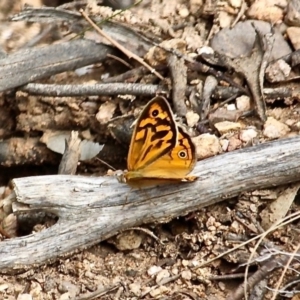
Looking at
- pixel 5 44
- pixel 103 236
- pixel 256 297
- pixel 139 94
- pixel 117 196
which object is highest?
pixel 5 44

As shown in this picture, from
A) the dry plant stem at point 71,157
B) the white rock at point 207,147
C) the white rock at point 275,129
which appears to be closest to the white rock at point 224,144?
the white rock at point 207,147

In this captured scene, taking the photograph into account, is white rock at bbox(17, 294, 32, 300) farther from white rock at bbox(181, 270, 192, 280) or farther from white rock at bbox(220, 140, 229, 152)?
white rock at bbox(220, 140, 229, 152)

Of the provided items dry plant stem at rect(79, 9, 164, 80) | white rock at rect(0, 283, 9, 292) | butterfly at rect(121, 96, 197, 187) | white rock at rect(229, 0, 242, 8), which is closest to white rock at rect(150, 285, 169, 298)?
butterfly at rect(121, 96, 197, 187)

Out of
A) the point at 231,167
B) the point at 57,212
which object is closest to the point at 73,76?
the point at 57,212

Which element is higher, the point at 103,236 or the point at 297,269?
the point at 103,236

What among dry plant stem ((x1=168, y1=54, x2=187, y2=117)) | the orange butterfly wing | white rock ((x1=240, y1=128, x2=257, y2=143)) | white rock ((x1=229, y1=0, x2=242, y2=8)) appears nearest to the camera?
the orange butterfly wing

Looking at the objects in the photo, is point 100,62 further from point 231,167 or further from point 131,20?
point 231,167

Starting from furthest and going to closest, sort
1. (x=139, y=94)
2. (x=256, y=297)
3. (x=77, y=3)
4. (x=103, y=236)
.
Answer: (x=77, y=3) → (x=139, y=94) → (x=103, y=236) → (x=256, y=297)

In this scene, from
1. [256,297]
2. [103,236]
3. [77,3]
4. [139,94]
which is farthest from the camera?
[77,3]
